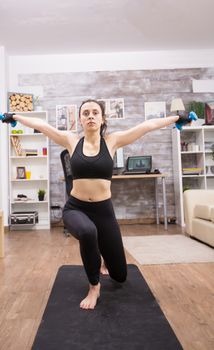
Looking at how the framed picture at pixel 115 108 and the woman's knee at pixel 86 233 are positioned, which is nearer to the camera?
the woman's knee at pixel 86 233

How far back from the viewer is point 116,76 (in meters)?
5.53

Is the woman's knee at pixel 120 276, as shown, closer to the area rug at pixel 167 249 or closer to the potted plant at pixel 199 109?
the area rug at pixel 167 249

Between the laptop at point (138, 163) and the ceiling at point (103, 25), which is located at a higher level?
the ceiling at point (103, 25)

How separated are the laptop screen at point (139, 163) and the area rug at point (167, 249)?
146 cm

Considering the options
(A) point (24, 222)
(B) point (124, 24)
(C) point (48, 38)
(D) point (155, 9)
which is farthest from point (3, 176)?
(D) point (155, 9)

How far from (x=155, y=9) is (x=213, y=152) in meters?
2.40

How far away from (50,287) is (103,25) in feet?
12.9

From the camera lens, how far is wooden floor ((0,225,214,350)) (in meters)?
1.36

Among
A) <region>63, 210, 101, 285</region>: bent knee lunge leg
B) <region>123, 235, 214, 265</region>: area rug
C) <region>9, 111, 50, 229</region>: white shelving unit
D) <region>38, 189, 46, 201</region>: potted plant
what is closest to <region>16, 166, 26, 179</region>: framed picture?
<region>9, 111, 50, 229</region>: white shelving unit

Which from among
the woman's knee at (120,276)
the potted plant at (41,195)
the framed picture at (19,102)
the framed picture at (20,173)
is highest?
the framed picture at (19,102)

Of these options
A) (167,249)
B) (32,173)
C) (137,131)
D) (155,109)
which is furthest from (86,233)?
(155,109)

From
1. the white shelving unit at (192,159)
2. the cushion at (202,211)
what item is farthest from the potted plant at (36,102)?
the cushion at (202,211)

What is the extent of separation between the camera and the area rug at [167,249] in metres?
2.74

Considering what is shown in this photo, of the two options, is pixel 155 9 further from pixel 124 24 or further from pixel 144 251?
pixel 144 251
